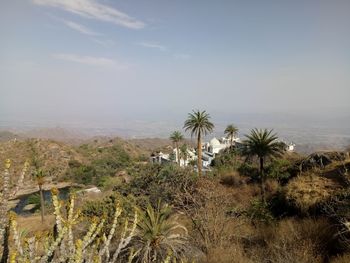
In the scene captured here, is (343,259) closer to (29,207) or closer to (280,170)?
(280,170)

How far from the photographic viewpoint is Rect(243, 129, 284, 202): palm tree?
3322 cm

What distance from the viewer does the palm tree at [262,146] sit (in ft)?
109

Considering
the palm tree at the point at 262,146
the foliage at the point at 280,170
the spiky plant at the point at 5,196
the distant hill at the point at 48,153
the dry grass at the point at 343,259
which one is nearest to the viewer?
the spiky plant at the point at 5,196

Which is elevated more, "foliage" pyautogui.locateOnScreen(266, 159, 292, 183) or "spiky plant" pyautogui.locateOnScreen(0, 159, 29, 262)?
"spiky plant" pyautogui.locateOnScreen(0, 159, 29, 262)

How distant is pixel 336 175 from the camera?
2439 cm

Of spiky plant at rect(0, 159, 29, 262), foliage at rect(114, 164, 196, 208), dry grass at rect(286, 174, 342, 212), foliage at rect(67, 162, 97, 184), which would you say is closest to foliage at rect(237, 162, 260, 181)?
foliage at rect(114, 164, 196, 208)

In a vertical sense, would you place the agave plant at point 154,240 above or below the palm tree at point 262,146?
below

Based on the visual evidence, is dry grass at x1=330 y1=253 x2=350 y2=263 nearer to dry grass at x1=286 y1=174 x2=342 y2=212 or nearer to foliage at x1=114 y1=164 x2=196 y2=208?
dry grass at x1=286 y1=174 x2=342 y2=212

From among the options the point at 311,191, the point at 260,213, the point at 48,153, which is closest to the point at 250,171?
the point at 260,213

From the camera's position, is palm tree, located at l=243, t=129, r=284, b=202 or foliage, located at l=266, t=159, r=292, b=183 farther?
foliage, located at l=266, t=159, r=292, b=183

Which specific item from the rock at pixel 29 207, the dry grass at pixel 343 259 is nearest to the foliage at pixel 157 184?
the dry grass at pixel 343 259

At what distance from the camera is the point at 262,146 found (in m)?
33.3

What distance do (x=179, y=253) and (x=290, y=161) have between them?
2718 cm

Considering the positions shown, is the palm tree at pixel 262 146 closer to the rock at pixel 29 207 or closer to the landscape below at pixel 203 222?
the landscape below at pixel 203 222
